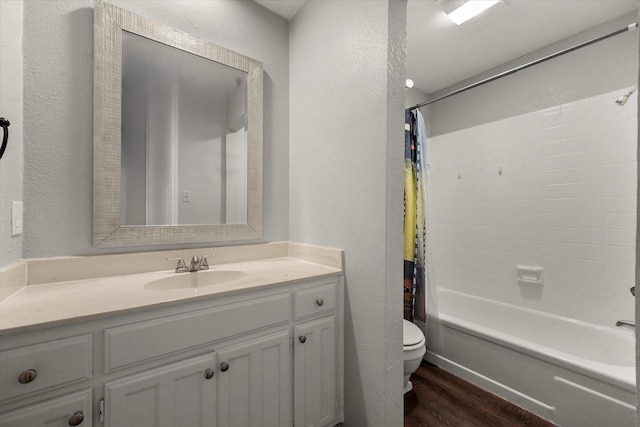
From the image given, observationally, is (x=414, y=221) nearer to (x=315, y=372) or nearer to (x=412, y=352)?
(x=412, y=352)

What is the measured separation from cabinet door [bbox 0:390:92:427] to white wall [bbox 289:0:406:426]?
1047 mm

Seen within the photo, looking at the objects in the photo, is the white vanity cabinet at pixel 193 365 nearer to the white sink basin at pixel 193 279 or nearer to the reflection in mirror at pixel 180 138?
the white sink basin at pixel 193 279

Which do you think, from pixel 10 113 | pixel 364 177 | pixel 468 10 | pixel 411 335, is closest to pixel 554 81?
pixel 468 10

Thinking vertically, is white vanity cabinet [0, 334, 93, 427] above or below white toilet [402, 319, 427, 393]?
above

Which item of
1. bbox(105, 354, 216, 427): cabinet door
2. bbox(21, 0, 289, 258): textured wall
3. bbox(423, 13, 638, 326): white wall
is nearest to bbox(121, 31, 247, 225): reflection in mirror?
bbox(21, 0, 289, 258): textured wall

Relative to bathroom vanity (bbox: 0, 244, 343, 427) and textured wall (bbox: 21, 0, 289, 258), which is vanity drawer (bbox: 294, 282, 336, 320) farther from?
textured wall (bbox: 21, 0, 289, 258)

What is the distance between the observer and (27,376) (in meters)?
0.68

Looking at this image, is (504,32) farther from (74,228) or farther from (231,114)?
(74,228)

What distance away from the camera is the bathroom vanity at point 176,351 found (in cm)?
72

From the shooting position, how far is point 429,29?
77.9 inches

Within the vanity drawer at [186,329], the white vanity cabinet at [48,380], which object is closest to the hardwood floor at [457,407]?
the vanity drawer at [186,329]

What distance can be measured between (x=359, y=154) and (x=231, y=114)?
33.4 inches

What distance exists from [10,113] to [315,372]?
1.63m

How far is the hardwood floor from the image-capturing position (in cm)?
150
